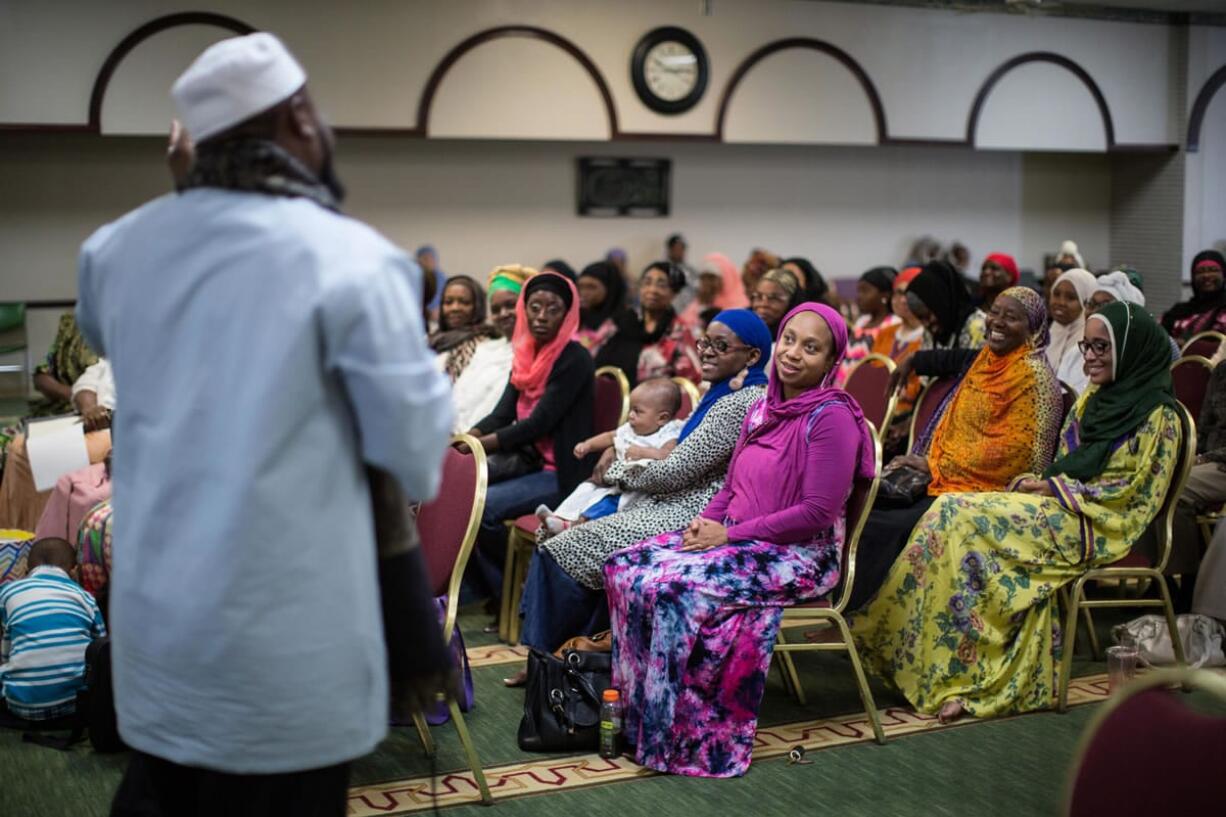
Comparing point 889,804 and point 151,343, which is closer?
point 151,343

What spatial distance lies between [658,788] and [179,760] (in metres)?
1.80

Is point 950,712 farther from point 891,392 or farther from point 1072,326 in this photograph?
point 1072,326

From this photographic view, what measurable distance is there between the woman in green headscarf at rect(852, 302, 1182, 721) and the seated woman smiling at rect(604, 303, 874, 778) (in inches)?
17.7

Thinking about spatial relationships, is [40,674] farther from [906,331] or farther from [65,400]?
[906,331]

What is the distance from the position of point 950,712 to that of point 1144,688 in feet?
7.18

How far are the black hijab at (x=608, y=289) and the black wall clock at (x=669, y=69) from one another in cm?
427

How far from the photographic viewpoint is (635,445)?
14.2ft

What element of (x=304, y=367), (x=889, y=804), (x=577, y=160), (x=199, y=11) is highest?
(x=199, y=11)

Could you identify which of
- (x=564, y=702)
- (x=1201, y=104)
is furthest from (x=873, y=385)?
(x=1201, y=104)

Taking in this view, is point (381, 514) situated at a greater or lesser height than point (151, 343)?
lesser

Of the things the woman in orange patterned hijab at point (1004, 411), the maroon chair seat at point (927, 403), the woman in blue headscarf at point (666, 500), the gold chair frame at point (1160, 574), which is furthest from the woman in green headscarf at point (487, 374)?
the gold chair frame at point (1160, 574)

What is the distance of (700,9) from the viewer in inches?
442

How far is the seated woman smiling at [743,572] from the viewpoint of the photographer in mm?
3344

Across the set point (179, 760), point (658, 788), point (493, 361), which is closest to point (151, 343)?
point (179, 760)
